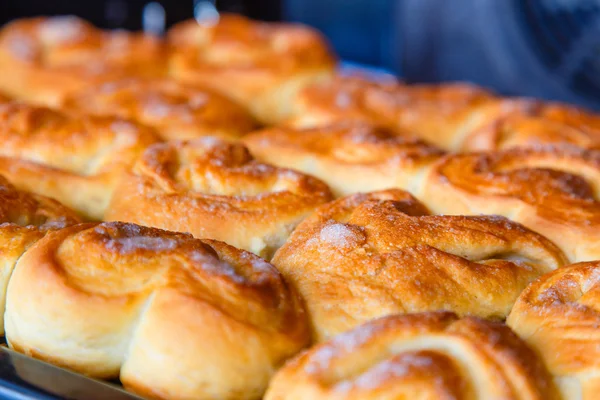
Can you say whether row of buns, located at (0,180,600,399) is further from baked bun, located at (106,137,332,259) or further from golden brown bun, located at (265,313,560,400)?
baked bun, located at (106,137,332,259)

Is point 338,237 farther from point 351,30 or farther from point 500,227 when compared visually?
point 351,30

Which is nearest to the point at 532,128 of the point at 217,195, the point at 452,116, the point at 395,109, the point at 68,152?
the point at 452,116

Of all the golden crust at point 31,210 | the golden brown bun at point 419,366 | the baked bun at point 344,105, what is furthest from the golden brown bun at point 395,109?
the golden brown bun at point 419,366

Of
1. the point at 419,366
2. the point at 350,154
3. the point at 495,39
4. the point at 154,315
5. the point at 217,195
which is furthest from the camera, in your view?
the point at 495,39

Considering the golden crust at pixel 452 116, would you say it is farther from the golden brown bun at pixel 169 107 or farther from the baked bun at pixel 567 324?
the baked bun at pixel 567 324

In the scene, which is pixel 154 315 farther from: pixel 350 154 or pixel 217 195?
pixel 350 154

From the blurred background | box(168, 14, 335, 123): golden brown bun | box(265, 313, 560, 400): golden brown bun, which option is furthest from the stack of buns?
the blurred background
